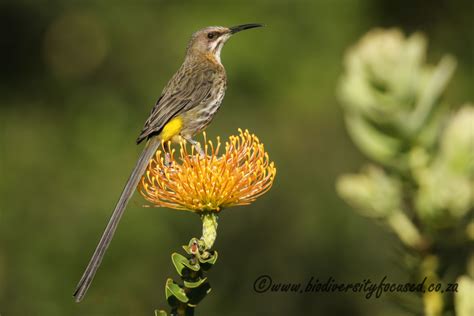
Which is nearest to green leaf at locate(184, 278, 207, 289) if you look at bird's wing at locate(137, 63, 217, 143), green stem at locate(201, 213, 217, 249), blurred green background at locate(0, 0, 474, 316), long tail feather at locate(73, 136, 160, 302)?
green stem at locate(201, 213, 217, 249)

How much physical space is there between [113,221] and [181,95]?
5.83 feet

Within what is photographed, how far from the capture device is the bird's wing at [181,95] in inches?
193

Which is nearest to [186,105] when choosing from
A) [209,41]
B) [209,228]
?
[209,41]

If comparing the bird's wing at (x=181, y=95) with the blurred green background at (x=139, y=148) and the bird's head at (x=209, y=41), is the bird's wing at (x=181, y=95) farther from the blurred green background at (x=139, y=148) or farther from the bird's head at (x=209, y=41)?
the blurred green background at (x=139, y=148)

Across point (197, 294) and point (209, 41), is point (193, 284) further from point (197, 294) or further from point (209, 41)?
point (209, 41)

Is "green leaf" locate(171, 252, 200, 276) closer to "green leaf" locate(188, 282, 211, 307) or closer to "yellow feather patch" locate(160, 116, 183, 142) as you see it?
"green leaf" locate(188, 282, 211, 307)

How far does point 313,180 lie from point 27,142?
323 cm

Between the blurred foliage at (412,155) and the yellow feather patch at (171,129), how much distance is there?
93.6 inches

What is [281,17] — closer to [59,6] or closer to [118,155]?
[118,155]

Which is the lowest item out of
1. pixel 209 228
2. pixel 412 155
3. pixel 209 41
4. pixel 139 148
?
pixel 139 148

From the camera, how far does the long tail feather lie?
9.73 feet

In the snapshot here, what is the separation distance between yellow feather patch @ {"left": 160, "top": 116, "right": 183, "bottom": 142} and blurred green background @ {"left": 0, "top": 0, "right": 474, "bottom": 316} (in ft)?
6.76

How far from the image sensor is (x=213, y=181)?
120 inches

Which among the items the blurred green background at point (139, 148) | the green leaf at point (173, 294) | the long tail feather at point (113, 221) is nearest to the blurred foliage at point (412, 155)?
the green leaf at point (173, 294)
